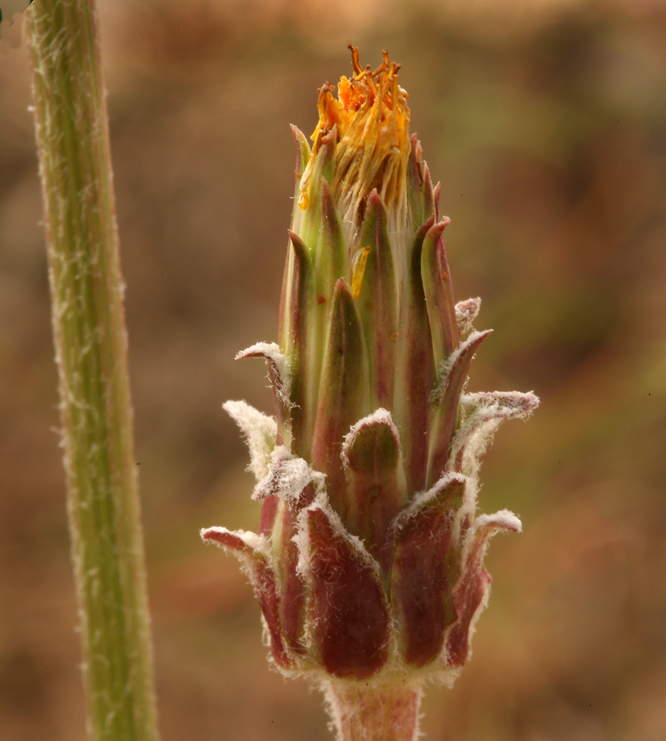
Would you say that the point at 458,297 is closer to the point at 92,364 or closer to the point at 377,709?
the point at 377,709

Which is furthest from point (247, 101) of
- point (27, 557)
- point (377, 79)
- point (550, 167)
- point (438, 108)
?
point (377, 79)

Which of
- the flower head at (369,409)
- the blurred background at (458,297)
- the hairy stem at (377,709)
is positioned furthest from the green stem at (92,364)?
the blurred background at (458,297)

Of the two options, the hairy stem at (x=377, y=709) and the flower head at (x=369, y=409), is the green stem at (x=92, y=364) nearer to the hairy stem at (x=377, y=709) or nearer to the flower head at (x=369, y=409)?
the flower head at (x=369, y=409)

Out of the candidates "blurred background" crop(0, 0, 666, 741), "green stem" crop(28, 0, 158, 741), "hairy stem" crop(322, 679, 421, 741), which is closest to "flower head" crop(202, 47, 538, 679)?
"hairy stem" crop(322, 679, 421, 741)

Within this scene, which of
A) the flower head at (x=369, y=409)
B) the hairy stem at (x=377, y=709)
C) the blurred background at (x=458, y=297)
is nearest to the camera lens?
the flower head at (x=369, y=409)

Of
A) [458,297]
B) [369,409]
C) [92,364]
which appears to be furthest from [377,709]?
[458,297]
